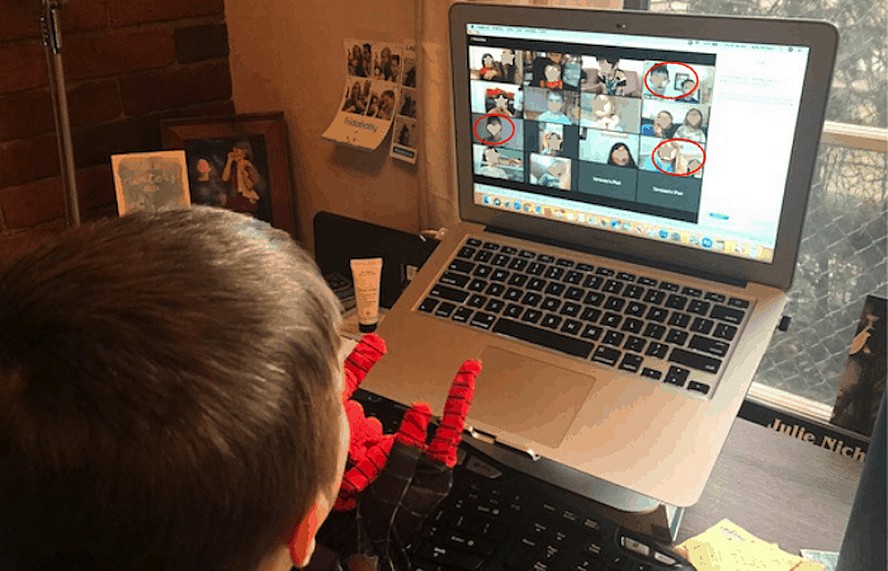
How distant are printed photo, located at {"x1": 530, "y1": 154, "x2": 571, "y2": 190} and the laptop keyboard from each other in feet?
0.28

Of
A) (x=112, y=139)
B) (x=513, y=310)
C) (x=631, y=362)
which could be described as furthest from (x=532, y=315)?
(x=112, y=139)

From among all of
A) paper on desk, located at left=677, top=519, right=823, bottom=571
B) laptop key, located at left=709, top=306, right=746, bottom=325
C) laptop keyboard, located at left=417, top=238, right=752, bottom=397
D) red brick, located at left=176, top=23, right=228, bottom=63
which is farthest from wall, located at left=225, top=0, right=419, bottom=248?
paper on desk, located at left=677, top=519, right=823, bottom=571

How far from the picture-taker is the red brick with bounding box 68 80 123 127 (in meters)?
1.29

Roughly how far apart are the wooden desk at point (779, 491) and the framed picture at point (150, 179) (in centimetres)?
83

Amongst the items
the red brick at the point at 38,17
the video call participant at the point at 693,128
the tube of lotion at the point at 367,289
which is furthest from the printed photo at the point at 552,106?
the red brick at the point at 38,17

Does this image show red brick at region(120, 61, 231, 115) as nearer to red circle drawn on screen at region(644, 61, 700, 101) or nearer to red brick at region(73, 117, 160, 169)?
red brick at region(73, 117, 160, 169)

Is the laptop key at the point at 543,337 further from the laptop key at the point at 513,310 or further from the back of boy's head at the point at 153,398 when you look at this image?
the back of boy's head at the point at 153,398

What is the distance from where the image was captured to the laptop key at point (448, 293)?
968mm

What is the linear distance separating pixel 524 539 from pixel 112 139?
98cm

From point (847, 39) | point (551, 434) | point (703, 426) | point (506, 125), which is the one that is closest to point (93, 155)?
point (506, 125)

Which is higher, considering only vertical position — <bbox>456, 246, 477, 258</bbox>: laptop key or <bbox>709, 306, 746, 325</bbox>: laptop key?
<bbox>456, 246, 477, 258</bbox>: laptop key

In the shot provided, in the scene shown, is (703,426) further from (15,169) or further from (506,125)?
(15,169)

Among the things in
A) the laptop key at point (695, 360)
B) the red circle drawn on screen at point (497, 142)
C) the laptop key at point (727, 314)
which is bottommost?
the laptop key at point (695, 360)

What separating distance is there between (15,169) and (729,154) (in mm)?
1016
